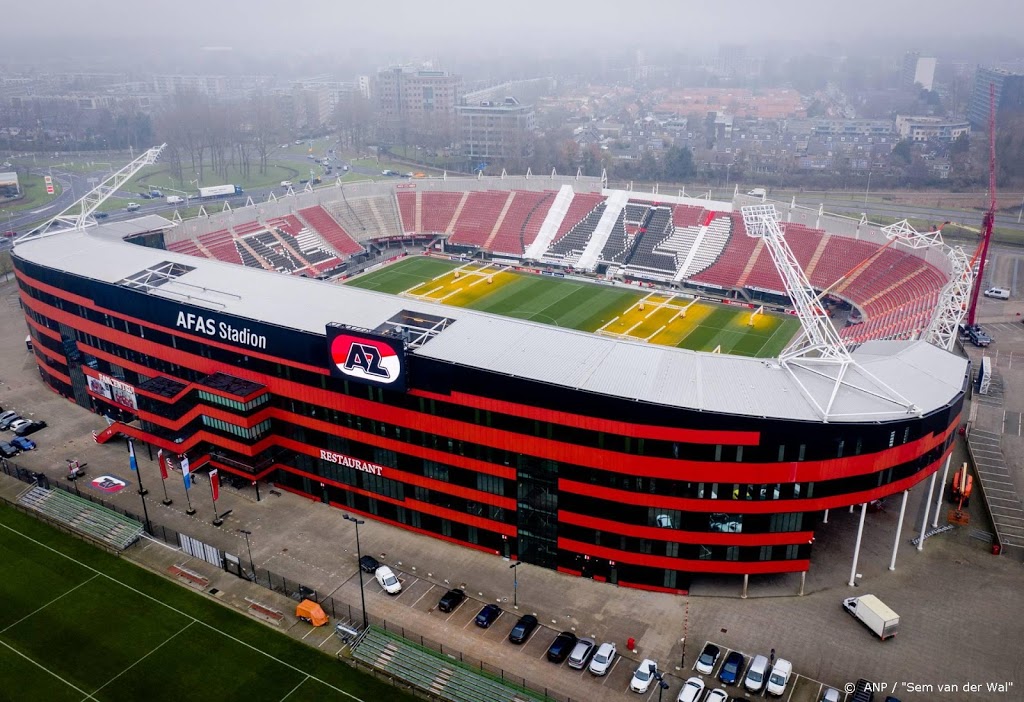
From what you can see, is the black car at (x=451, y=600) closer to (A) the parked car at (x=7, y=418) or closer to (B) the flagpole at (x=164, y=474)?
(B) the flagpole at (x=164, y=474)

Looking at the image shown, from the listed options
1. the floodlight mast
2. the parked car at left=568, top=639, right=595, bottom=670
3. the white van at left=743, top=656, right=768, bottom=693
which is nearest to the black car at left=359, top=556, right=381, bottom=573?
the parked car at left=568, top=639, right=595, bottom=670

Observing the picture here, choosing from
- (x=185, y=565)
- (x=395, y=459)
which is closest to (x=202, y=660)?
(x=185, y=565)

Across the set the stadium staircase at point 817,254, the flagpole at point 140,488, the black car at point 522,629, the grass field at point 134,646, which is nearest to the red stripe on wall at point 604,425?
the black car at point 522,629

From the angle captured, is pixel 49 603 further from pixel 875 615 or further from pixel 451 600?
pixel 875 615


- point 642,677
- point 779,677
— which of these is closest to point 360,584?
point 642,677

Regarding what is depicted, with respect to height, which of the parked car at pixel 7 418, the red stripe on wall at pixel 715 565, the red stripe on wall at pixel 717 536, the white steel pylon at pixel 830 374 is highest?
the white steel pylon at pixel 830 374

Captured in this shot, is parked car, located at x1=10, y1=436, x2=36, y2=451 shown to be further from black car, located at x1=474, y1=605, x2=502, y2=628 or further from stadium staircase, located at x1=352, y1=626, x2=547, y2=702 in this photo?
black car, located at x1=474, y1=605, x2=502, y2=628

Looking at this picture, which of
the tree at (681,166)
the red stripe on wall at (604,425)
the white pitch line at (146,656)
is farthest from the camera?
the tree at (681,166)
